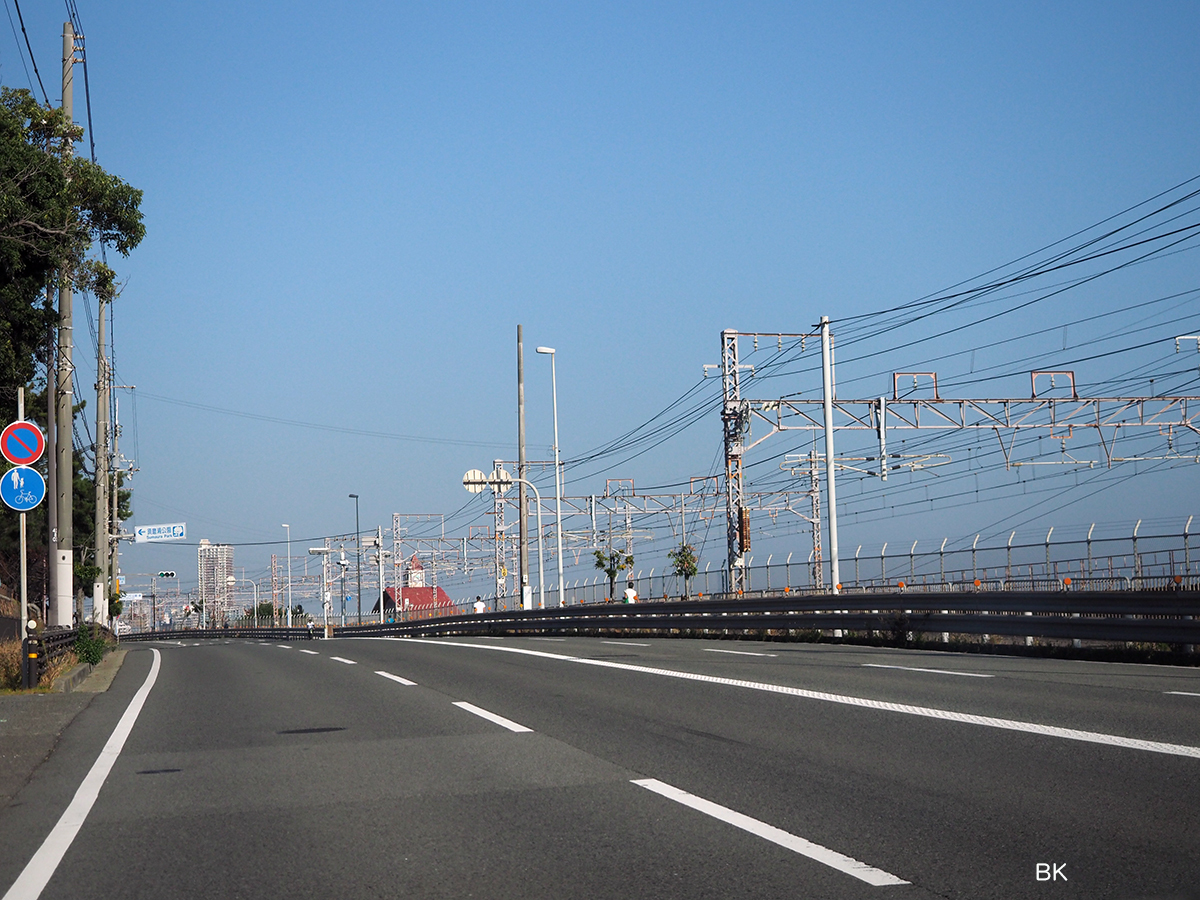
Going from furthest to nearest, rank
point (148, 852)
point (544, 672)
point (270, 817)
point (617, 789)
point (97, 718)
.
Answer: point (544, 672) → point (97, 718) → point (617, 789) → point (270, 817) → point (148, 852)

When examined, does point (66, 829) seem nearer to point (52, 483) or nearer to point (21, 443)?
point (21, 443)

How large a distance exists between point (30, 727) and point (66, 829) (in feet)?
18.1

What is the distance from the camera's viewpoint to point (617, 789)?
7141 mm

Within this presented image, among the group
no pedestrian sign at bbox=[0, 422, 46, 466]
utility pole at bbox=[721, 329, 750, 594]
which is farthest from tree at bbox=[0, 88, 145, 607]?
utility pole at bbox=[721, 329, 750, 594]

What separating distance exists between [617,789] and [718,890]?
235 cm

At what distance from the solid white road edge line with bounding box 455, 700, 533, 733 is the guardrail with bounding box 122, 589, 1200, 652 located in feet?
31.9

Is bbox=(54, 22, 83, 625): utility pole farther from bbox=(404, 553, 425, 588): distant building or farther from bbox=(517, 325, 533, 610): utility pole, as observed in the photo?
bbox=(404, 553, 425, 588): distant building

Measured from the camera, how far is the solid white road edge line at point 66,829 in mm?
5332

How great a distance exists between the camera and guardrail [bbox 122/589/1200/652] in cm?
1583

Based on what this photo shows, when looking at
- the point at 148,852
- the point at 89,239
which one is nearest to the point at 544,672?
the point at 148,852

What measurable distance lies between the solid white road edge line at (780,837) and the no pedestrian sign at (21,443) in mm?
12090

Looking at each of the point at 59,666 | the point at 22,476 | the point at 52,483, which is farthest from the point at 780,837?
the point at 52,483

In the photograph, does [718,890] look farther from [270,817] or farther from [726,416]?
[726,416]

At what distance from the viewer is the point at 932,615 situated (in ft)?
66.1
